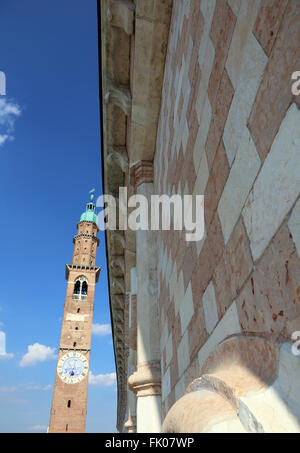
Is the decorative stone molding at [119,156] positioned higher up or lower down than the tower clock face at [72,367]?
lower down

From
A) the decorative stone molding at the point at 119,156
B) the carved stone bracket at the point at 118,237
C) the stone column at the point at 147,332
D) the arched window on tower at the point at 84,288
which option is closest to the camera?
the stone column at the point at 147,332

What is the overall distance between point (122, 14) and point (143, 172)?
2.17m

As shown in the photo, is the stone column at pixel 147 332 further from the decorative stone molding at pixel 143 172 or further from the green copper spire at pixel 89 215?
the green copper spire at pixel 89 215

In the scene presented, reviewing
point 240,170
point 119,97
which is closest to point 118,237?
point 119,97

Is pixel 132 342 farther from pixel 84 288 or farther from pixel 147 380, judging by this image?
pixel 84 288

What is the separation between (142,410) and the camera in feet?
12.2

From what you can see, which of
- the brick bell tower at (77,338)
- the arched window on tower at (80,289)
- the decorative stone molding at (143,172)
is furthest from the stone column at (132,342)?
the arched window on tower at (80,289)

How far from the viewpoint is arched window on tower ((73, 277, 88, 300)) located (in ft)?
115

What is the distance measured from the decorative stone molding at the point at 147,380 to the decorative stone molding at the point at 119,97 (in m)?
3.69

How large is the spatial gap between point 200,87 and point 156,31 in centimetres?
227

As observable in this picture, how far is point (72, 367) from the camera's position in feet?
102

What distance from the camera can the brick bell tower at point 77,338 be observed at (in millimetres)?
28984
